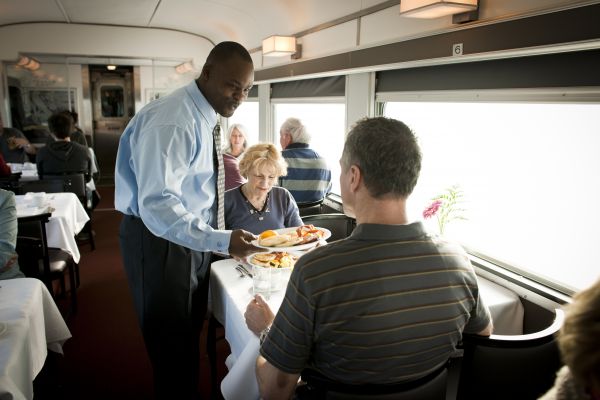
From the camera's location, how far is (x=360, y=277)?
3.79 ft

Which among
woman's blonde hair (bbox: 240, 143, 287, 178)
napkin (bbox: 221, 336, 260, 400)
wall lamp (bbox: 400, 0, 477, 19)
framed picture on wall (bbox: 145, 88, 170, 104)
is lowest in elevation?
napkin (bbox: 221, 336, 260, 400)

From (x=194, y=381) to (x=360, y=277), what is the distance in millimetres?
1491

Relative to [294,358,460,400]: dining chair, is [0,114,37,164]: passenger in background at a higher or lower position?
higher

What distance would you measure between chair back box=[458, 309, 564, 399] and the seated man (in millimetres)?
243

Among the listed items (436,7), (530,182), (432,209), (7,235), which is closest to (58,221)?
(7,235)

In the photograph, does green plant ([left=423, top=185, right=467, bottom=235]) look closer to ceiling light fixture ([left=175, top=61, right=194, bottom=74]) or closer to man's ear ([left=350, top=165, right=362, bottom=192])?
man's ear ([left=350, top=165, right=362, bottom=192])

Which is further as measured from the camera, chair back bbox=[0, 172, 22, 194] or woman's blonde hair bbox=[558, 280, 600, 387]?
chair back bbox=[0, 172, 22, 194]

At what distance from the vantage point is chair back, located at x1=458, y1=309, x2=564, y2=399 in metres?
1.48

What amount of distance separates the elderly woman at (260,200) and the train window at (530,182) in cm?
83

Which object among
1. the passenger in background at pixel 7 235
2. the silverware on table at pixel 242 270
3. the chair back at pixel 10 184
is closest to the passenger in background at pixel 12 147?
the chair back at pixel 10 184

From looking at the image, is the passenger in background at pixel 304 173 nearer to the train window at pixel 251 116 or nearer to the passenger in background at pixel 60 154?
the passenger in background at pixel 60 154

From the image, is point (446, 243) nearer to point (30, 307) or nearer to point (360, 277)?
point (360, 277)

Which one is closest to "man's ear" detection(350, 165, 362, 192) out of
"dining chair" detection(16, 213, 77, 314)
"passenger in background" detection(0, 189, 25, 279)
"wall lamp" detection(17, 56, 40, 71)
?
"passenger in background" detection(0, 189, 25, 279)

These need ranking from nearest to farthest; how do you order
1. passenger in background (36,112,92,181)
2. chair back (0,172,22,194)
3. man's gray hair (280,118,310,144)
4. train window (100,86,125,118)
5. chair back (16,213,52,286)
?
1. chair back (16,213,52,286)
2. man's gray hair (280,118,310,144)
3. chair back (0,172,22,194)
4. passenger in background (36,112,92,181)
5. train window (100,86,125,118)
